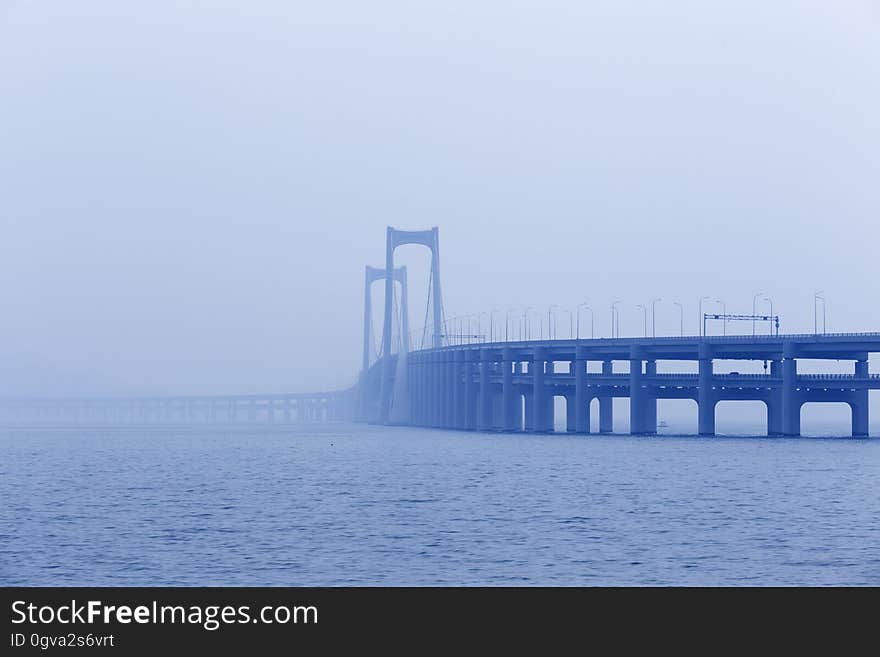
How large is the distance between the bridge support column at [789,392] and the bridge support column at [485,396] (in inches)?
1469

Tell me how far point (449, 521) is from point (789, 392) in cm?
7274

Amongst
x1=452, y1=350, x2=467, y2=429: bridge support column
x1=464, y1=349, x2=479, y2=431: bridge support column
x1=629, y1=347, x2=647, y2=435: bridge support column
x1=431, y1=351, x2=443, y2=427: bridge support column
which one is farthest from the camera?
x1=431, y1=351, x2=443, y2=427: bridge support column

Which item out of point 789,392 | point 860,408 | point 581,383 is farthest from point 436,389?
point 789,392

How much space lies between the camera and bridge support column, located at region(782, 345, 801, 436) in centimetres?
11850

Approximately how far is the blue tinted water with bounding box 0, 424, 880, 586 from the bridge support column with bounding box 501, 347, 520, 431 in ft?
170

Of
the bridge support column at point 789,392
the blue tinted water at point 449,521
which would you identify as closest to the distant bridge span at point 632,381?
the bridge support column at point 789,392

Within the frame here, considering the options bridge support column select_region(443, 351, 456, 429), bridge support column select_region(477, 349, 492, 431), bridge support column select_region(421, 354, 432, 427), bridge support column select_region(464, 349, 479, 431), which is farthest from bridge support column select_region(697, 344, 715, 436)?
bridge support column select_region(421, 354, 432, 427)

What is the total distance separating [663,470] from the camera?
3260 inches

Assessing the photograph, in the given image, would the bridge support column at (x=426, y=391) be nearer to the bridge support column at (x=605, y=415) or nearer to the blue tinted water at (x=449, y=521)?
the bridge support column at (x=605, y=415)

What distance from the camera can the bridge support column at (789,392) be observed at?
118500mm

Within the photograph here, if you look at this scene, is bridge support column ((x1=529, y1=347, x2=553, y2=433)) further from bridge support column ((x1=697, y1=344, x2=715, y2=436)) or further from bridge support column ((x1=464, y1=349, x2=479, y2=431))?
bridge support column ((x1=697, y1=344, x2=715, y2=436))

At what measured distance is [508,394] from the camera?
15212 cm

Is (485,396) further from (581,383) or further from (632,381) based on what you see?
(632,381)
